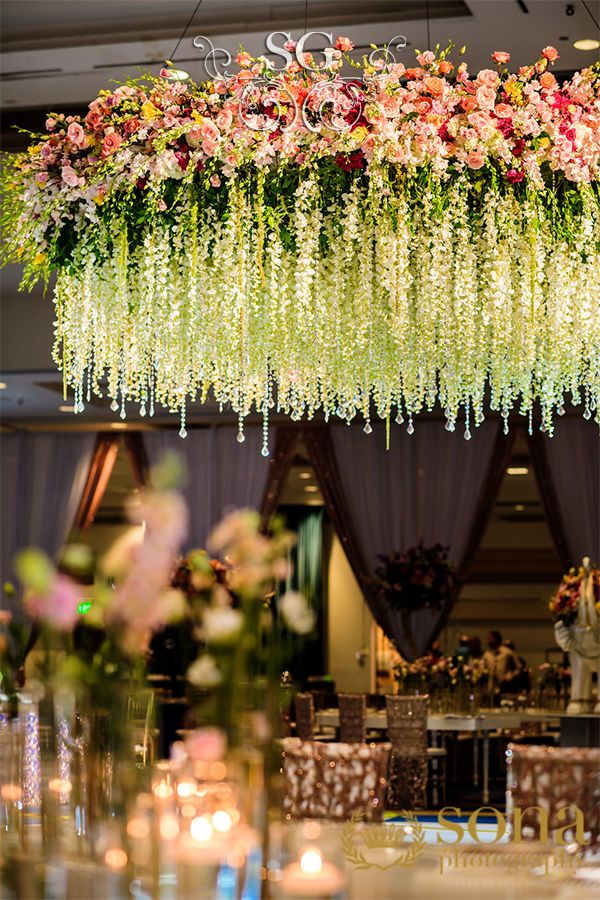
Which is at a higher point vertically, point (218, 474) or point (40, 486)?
point (218, 474)

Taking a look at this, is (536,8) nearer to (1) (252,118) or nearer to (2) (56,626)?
(1) (252,118)

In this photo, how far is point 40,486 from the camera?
12273 millimetres

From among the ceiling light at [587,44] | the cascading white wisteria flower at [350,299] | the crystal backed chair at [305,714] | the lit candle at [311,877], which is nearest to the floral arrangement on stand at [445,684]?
the crystal backed chair at [305,714]

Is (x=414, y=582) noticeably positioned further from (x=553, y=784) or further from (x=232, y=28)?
(x=553, y=784)

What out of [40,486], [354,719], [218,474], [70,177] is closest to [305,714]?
[354,719]

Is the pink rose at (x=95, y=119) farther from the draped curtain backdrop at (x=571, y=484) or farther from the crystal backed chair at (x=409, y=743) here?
the draped curtain backdrop at (x=571, y=484)

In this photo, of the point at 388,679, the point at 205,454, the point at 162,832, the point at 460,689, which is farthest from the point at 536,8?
the point at 388,679

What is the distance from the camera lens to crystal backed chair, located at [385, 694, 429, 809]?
29.6ft

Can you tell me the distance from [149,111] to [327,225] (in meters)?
0.80

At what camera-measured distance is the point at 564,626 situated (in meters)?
8.36

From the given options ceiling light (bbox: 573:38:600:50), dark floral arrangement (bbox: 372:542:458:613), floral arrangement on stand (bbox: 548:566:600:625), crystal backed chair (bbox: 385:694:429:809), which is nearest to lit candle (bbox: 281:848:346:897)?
ceiling light (bbox: 573:38:600:50)

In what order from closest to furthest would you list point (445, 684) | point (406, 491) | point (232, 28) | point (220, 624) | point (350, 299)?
point (220, 624) < point (350, 299) < point (232, 28) < point (445, 684) < point (406, 491)

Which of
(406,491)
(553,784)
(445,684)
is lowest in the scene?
(445,684)

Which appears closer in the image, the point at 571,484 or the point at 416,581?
the point at 416,581
